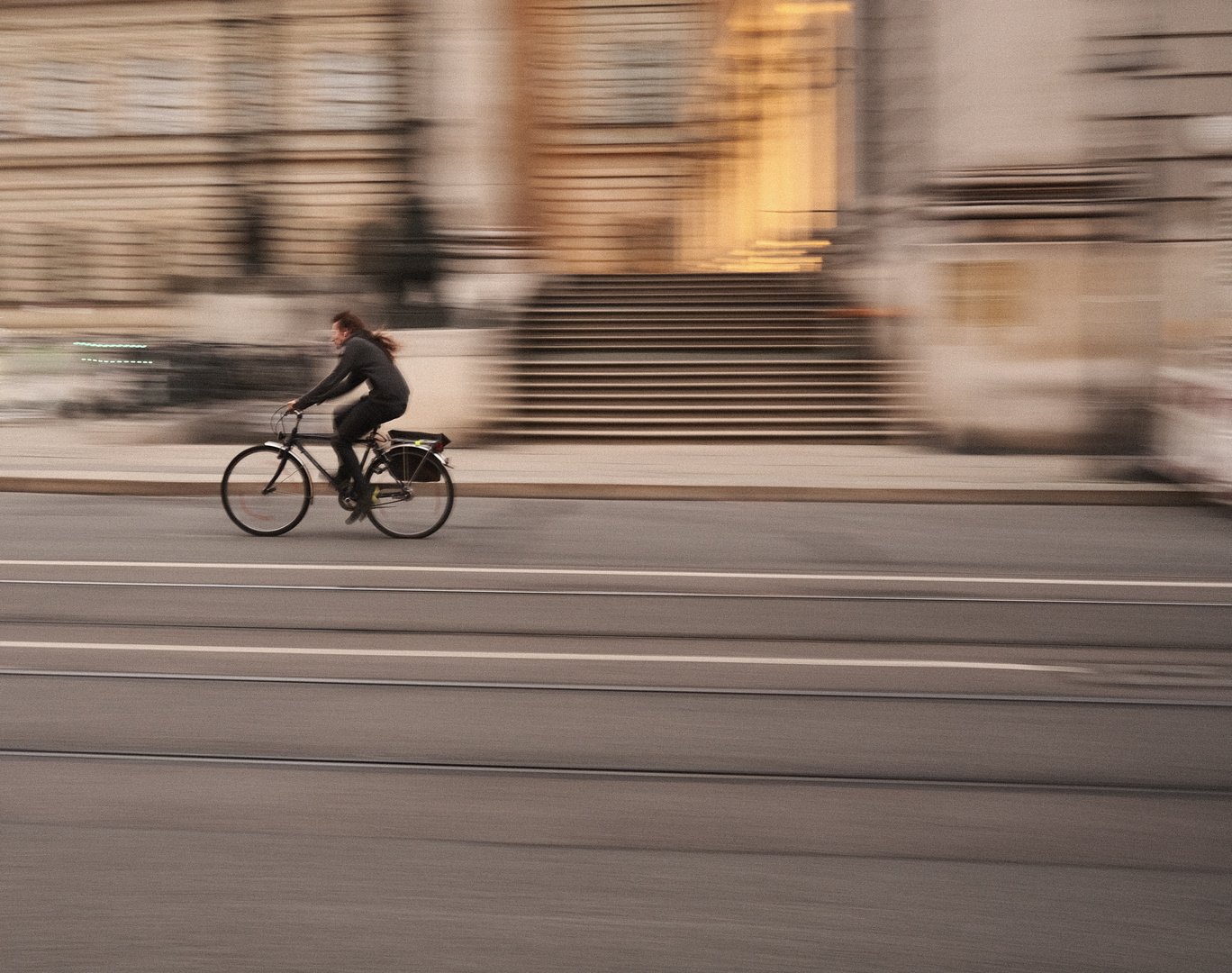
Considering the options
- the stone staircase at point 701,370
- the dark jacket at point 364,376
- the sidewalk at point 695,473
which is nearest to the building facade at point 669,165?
the stone staircase at point 701,370

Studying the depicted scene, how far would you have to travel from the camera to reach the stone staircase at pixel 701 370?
663 inches

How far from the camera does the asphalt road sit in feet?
10.4

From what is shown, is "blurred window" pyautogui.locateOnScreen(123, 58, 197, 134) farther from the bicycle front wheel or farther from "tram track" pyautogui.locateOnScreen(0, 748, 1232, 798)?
"tram track" pyautogui.locateOnScreen(0, 748, 1232, 798)

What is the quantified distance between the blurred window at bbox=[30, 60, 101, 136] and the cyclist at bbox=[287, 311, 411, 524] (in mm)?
29132

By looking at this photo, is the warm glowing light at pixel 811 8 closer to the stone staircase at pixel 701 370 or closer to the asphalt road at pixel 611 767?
the stone staircase at pixel 701 370

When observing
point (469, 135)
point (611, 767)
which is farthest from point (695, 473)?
point (611, 767)

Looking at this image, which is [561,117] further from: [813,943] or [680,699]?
[813,943]

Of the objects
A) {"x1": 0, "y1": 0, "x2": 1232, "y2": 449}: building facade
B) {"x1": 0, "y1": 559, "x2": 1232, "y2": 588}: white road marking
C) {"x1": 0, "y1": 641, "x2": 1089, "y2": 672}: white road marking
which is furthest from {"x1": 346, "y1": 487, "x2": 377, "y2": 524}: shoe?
{"x1": 0, "y1": 0, "x2": 1232, "y2": 449}: building facade

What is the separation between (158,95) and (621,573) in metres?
31.1

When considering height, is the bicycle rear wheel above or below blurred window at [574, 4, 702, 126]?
below

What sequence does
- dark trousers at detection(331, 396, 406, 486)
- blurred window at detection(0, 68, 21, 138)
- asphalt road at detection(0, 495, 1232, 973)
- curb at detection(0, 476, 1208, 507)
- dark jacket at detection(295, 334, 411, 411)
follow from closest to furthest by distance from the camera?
asphalt road at detection(0, 495, 1232, 973) < dark jacket at detection(295, 334, 411, 411) < dark trousers at detection(331, 396, 406, 486) < curb at detection(0, 476, 1208, 507) < blurred window at detection(0, 68, 21, 138)

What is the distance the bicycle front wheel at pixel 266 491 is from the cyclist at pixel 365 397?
1.05ft

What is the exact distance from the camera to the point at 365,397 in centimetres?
Result: 1002

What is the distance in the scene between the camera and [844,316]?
65.4 feet
